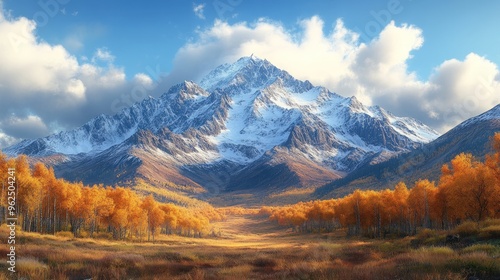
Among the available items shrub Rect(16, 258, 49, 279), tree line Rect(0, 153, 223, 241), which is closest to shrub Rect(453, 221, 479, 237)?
shrub Rect(16, 258, 49, 279)

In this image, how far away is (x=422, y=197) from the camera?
82.1m

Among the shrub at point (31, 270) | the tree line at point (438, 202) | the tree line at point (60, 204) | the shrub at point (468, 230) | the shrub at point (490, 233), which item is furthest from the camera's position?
the tree line at point (60, 204)

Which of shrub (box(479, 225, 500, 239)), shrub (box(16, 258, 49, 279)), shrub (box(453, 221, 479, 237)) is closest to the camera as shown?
shrub (box(16, 258, 49, 279))

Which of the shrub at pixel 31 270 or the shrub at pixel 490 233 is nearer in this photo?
the shrub at pixel 31 270

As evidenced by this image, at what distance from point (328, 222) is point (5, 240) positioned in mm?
122622

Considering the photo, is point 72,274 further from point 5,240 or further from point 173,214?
point 173,214

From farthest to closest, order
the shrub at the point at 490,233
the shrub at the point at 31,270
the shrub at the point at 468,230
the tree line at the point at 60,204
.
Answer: the tree line at the point at 60,204 < the shrub at the point at 468,230 < the shrub at the point at 490,233 < the shrub at the point at 31,270

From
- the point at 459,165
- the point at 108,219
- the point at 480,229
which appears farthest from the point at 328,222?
the point at 480,229

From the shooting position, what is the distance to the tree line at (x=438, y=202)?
190 ft

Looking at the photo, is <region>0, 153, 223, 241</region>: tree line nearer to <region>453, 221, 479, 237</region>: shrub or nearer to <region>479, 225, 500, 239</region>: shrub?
<region>453, 221, 479, 237</region>: shrub

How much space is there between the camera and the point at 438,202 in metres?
76.9

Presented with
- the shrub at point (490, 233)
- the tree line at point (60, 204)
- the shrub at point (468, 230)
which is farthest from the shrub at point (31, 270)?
the tree line at point (60, 204)

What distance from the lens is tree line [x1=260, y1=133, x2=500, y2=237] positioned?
2283 inches

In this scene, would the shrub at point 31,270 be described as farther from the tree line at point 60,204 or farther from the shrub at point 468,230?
Result: the tree line at point 60,204
